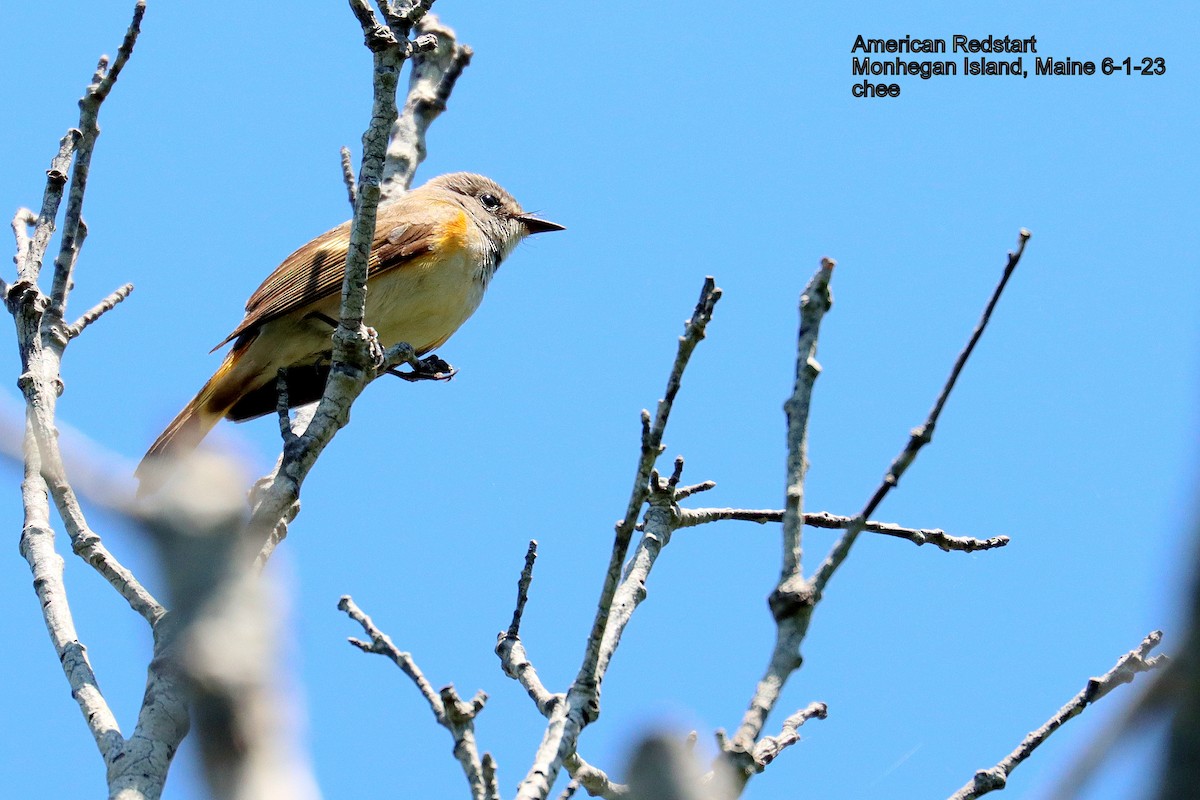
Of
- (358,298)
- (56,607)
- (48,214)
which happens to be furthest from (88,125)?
(56,607)

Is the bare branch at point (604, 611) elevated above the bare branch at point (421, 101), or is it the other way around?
the bare branch at point (421, 101)

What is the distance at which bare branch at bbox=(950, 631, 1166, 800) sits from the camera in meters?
3.21

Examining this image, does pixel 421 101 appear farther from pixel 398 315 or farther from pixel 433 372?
pixel 433 372

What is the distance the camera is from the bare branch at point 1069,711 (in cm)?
321

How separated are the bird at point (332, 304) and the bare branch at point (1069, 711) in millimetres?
4389

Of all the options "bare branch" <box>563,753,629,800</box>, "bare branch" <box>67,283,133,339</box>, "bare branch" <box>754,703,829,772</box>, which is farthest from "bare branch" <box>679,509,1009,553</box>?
"bare branch" <box>67,283,133,339</box>

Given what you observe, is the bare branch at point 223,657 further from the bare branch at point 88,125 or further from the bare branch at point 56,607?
the bare branch at point 88,125

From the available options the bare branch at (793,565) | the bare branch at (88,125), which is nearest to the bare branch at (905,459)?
the bare branch at (793,565)

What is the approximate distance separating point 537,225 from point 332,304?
2.47 m

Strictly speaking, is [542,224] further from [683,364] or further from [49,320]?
[683,364]

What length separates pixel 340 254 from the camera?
7.11 meters

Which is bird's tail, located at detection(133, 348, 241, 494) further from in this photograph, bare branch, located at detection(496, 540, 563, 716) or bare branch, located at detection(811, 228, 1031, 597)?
bare branch, located at detection(811, 228, 1031, 597)

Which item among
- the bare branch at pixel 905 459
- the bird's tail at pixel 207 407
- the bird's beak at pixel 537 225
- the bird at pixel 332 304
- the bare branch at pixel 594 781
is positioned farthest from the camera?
the bird's beak at pixel 537 225

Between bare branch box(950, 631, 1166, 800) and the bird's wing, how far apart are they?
4531mm
